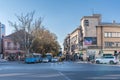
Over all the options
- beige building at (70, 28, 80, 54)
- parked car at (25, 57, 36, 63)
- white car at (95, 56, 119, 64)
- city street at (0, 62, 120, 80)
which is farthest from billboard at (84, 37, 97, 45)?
city street at (0, 62, 120, 80)

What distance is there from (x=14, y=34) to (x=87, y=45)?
843 inches

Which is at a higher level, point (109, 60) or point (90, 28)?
point (90, 28)

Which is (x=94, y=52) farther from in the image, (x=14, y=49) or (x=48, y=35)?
(x=14, y=49)

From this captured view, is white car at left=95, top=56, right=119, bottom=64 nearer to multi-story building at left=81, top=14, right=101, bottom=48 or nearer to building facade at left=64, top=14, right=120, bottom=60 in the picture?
building facade at left=64, top=14, right=120, bottom=60

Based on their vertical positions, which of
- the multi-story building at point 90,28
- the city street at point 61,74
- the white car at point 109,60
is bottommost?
the city street at point 61,74

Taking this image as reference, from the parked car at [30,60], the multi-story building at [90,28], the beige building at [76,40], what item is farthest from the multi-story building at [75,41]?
the parked car at [30,60]

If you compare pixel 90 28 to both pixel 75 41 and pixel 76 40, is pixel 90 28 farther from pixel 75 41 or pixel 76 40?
pixel 75 41

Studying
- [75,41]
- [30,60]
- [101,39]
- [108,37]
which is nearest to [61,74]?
[30,60]

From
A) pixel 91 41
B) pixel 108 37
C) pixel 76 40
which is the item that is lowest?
pixel 91 41

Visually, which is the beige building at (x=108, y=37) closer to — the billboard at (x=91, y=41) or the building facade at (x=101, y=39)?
the building facade at (x=101, y=39)

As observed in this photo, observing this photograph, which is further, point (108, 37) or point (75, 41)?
point (75, 41)

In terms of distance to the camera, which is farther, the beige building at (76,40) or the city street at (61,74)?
the beige building at (76,40)

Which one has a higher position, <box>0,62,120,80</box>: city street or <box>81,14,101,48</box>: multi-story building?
<box>81,14,101,48</box>: multi-story building

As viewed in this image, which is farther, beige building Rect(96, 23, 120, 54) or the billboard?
beige building Rect(96, 23, 120, 54)
